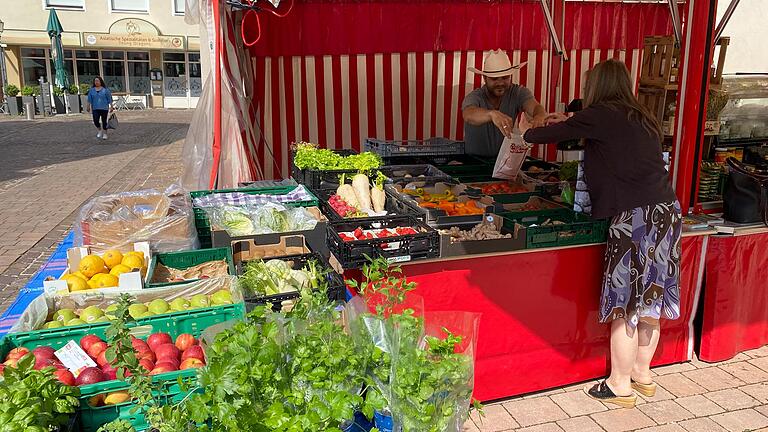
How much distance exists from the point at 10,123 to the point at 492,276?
76.3 feet

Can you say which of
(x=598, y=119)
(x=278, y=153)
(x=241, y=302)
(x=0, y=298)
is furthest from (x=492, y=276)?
(x=0, y=298)

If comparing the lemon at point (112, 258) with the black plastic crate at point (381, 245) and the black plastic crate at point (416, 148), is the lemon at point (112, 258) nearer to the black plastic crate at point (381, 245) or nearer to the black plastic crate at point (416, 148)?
the black plastic crate at point (381, 245)

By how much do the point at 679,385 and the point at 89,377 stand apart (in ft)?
12.0

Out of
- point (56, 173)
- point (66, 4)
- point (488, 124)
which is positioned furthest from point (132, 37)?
point (488, 124)

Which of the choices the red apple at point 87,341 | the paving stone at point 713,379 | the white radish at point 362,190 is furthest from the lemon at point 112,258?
the paving stone at point 713,379

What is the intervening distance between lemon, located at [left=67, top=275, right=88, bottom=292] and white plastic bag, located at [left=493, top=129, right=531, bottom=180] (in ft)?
10.3

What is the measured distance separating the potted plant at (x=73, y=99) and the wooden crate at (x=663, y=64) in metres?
26.6

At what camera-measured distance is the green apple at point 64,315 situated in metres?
2.83

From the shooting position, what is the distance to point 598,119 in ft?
11.2

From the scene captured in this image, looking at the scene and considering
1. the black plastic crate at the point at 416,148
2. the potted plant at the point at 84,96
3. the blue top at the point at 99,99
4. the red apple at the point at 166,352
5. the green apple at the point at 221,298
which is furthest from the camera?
the potted plant at the point at 84,96

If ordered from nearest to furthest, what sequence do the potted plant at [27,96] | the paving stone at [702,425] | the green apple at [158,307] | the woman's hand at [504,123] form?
the green apple at [158,307], the paving stone at [702,425], the woman's hand at [504,123], the potted plant at [27,96]

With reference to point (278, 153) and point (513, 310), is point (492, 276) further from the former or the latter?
point (278, 153)

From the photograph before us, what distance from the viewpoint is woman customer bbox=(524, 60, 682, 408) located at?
3418 millimetres

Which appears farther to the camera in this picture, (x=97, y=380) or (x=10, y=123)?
(x=10, y=123)
